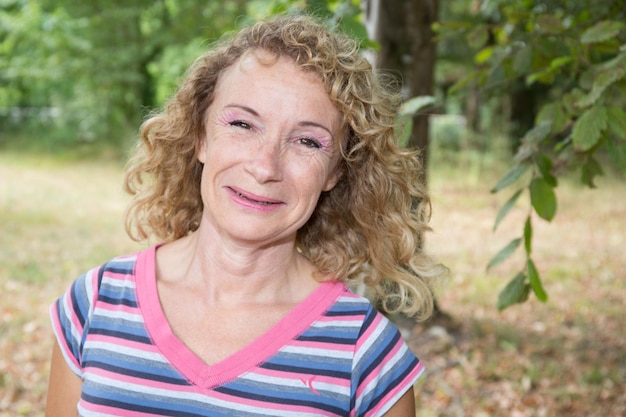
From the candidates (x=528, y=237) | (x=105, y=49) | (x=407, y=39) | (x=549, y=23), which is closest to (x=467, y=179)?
(x=407, y=39)

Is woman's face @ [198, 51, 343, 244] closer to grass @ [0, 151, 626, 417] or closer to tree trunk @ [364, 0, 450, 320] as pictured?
grass @ [0, 151, 626, 417]

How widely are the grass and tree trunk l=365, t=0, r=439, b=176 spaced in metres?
1.11

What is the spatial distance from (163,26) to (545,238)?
12.1 meters

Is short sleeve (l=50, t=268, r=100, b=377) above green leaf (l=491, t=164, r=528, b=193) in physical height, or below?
below

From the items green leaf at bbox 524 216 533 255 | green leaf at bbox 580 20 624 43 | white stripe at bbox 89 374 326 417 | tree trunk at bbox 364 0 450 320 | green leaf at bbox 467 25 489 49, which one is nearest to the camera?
white stripe at bbox 89 374 326 417

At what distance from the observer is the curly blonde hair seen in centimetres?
157

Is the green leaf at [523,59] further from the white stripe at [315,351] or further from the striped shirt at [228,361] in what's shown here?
the white stripe at [315,351]

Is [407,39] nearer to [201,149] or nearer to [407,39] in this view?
[407,39]

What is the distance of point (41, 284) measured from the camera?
5977 millimetres

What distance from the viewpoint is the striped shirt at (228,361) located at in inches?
57.5

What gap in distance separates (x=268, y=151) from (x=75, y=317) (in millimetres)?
585

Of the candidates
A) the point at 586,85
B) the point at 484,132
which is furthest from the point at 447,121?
the point at 586,85

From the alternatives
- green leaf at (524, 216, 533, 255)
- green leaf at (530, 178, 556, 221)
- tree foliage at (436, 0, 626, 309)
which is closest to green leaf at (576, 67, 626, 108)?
tree foliage at (436, 0, 626, 309)

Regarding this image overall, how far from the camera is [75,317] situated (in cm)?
159
